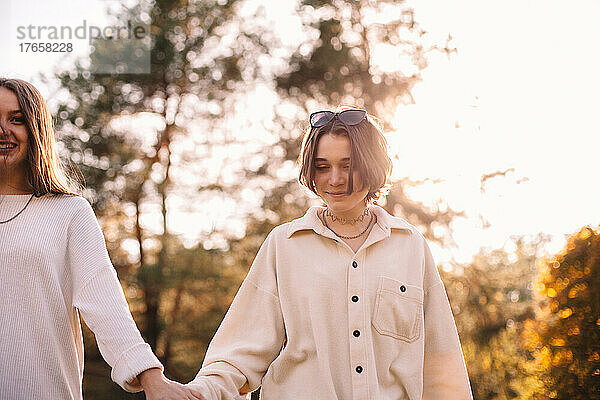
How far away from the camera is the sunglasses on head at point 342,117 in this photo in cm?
305

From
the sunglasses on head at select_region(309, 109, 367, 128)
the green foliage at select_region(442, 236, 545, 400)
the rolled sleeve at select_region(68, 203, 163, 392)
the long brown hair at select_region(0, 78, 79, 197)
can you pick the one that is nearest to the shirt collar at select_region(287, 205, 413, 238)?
the sunglasses on head at select_region(309, 109, 367, 128)

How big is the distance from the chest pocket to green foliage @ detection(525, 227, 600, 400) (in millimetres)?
4428

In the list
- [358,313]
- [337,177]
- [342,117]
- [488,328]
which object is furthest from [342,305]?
[488,328]

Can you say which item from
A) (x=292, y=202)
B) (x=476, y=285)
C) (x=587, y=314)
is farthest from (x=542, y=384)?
(x=292, y=202)

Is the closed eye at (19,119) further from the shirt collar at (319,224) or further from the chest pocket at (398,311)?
the chest pocket at (398,311)

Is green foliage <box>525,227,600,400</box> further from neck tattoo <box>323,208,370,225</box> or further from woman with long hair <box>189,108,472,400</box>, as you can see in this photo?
neck tattoo <box>323,208,370,225</box>

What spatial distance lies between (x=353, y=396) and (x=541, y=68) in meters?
8.90

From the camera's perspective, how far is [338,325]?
115 inches

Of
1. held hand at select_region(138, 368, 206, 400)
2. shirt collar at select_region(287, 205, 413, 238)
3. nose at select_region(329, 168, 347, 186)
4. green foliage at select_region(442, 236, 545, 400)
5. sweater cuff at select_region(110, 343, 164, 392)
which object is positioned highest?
nose at select_region(329, 168, 347, 186)

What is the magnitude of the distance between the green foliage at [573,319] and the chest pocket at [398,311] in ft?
14.5

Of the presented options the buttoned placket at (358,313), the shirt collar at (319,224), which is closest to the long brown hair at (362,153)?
the shirt collar at (319,224)

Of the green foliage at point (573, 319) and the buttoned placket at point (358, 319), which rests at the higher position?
the buttoned placket at point (358, 319)

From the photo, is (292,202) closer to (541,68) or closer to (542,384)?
(541,68)

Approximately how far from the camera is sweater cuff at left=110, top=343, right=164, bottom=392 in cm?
266
